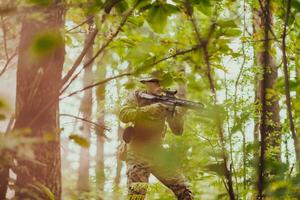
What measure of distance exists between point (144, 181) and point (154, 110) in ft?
3.04

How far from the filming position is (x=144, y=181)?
5285 mm

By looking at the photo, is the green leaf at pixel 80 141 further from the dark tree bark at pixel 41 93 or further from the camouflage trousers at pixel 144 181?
the camouflage trousers at pixel 144 181

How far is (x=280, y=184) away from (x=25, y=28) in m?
1.49

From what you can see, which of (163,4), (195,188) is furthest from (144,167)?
(163,4)

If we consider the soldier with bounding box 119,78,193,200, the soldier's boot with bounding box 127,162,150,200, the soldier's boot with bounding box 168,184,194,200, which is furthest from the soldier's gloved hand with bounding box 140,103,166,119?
the soldier's boot with bounding box 168,184,194,200

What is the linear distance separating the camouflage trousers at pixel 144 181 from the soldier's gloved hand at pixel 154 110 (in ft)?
1.71

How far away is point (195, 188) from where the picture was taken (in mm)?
6441

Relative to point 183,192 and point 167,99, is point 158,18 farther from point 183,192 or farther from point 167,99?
point 183,192

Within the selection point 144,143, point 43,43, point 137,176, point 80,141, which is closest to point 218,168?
point 80,141

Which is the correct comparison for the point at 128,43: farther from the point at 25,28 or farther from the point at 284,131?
the point at 284,131

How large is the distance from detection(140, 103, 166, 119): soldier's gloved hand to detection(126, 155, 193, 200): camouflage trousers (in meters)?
0.52

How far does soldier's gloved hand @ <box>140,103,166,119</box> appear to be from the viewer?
4857mm

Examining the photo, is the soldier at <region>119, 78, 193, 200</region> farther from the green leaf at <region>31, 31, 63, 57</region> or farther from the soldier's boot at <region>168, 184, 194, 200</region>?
the green leaf at <region>31, 31, 63, 57</region>

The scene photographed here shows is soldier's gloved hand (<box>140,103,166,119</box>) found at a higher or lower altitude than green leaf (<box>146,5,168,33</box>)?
higher
